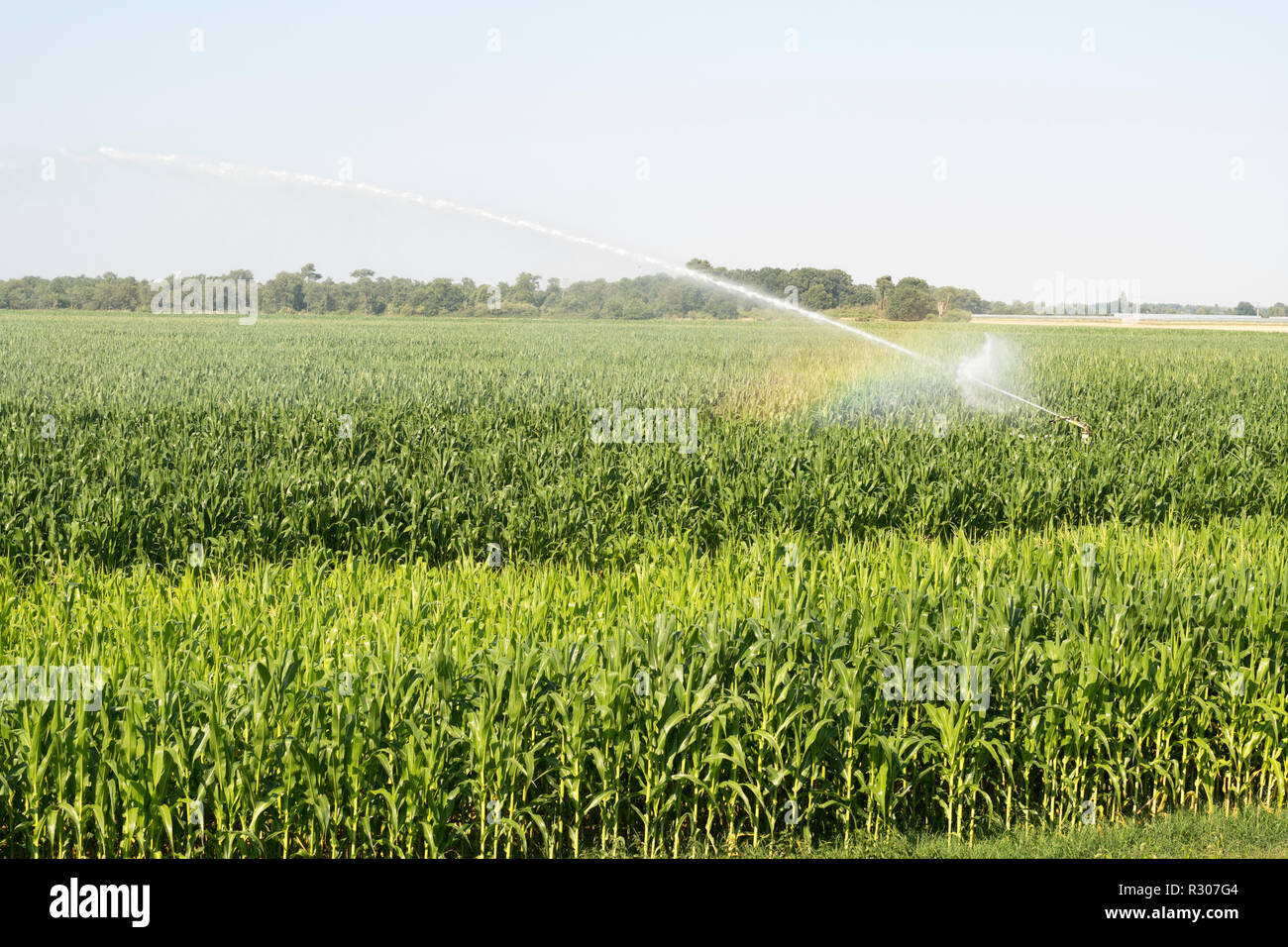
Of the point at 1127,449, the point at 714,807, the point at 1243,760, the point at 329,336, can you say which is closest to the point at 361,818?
the point at 714,807

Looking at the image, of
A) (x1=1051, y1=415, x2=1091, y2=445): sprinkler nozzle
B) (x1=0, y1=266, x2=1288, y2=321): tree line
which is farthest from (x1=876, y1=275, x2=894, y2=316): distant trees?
(x1=1051, y1=415, x2=1091, y2=445): sprinkler nozzle

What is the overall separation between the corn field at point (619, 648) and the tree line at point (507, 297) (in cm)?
6655

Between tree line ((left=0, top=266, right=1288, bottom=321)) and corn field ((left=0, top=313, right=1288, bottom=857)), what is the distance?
6655 centimetres

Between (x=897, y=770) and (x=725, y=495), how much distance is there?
20.3 feet

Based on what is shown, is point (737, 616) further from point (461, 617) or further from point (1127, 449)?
point (1127, 449)

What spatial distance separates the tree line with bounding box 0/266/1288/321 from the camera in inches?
3514

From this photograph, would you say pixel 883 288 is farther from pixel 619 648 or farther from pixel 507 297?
pixel 619 648

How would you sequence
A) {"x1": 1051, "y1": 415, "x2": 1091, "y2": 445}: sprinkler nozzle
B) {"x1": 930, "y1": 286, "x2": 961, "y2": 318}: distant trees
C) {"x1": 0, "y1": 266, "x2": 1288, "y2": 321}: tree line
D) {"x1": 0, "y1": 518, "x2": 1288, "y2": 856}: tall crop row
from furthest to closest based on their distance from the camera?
1. {"x1": 930, "y1": 286, "x2": 961, "y2": 318}: distant trees
2. {"x1": 0, "y1": 266, "x2": 1288, "y2": 321}: tree line
3. {"x1": 1051, "y1": 415, "x2": 1091, "y2": 445}: sprinkler nozzle
4. {"x1": 0, "y1": 518, "x2": 1288, "y2": 856}: tall crop row

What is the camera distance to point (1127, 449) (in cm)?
1444

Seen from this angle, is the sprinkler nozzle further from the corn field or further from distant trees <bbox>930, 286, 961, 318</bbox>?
distant trees <bbox>930, 286, 961, 318</bbox>

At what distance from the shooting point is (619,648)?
17.4 ft

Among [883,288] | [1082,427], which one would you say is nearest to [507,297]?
[883,288]

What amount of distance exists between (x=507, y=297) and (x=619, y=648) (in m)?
110

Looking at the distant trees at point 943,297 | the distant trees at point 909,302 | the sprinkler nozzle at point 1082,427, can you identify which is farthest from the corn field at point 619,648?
the distant trees at point 943,297
